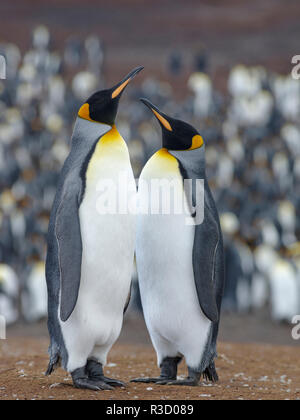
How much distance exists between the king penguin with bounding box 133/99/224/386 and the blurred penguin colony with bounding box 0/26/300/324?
582 centimetres

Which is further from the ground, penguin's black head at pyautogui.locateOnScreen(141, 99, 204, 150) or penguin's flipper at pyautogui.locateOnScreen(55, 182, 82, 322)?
penguin's black head at pyautogui.locateOnScreen(141, 99, 204, 150)

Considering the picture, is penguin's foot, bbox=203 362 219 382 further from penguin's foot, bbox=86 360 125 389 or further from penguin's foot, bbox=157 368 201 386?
penguin's foot, bbox=86 360 125 389

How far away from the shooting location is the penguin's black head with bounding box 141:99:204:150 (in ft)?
10.5

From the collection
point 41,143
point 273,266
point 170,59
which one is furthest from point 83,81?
point 273,266

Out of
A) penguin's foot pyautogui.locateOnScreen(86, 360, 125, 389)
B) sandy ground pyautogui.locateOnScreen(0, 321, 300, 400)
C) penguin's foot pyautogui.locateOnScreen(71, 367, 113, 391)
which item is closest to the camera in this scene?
sandy ground pyautogui.locateOnScreen(0, 321, 300, 400)

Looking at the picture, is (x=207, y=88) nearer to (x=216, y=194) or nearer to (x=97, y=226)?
(x=216, y=194)

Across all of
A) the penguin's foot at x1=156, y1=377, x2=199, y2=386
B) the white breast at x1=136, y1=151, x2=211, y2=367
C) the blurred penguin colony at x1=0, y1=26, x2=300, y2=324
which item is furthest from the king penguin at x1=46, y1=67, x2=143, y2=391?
the blurred penguin colony at x1=0, y1=26, x2=300, y2=324

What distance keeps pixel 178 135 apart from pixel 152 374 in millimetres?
1267

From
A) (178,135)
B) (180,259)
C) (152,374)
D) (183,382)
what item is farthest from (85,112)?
(152,374)

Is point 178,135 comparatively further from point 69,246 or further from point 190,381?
point 190,381

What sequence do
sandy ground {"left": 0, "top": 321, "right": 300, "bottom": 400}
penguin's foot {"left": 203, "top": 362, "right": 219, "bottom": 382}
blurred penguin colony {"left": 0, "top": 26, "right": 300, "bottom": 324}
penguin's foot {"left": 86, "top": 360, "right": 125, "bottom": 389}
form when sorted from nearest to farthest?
sandy ground {"left": 0, "top": 321, "right": 300, "bottom": 400}, penguin's foot {"left": 86, "top": 360, "right": 125, "bottom": 389}, penguin's foot {"left": 203, "top": 362, "right": 219, "bottom": 382}, blurred penguin colony {"left": 0, "top": 26, "right": 300, "bottom": 324}

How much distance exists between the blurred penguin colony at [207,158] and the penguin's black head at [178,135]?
5.87m

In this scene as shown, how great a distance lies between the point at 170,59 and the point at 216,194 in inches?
530

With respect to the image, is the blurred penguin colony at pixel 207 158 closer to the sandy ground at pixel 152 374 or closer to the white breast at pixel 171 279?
the sandy ground at pixel 152 374
